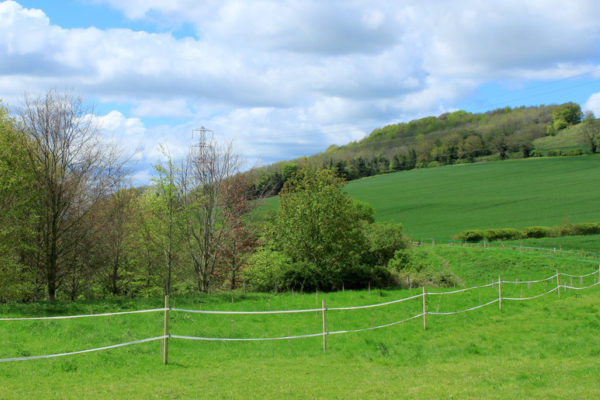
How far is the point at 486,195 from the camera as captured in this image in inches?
3027

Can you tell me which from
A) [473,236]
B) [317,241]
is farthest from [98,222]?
[473,236]

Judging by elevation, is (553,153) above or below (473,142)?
below

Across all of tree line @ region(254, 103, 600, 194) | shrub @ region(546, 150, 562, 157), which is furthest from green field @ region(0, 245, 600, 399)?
shrub @ region(546, 150, 562, 157)

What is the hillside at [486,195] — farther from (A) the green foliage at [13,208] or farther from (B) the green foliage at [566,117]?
(A) the green foliage at [13,208]

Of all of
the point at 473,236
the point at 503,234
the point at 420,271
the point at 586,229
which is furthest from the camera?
the point at 473,236

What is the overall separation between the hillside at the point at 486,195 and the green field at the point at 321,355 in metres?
39.6

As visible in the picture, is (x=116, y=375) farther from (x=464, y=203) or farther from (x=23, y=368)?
Answer: (x=464, y=203)

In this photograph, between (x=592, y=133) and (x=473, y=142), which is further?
(x=473, y=142)

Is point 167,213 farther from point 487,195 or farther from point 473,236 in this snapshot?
point 487,195

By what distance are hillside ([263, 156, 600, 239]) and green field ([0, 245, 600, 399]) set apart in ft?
130

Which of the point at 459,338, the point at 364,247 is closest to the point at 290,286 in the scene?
the point at 364,247

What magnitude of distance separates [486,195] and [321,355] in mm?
72140

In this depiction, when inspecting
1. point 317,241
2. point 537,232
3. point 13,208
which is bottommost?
point 537,232

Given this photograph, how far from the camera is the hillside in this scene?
60719mm
